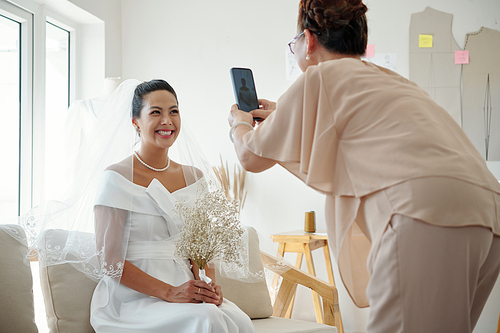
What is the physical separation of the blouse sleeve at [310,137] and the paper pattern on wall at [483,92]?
2.79m

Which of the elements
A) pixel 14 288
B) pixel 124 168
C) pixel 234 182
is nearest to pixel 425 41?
pixel 234 182

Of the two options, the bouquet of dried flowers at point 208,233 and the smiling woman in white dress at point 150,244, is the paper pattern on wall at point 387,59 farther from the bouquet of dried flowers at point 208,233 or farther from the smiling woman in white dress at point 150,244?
the bouquet of dried flowers at point 208,233

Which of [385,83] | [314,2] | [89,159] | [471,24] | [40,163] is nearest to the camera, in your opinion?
[385,83]

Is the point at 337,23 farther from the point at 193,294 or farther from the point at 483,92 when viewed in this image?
the point at 483,92

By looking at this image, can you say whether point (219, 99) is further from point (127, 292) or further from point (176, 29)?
point (127, 292)

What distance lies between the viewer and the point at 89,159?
2.08 m

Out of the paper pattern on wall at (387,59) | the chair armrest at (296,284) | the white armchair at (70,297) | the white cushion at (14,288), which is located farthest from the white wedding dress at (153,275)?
the paper pattern on wall at (387,59)

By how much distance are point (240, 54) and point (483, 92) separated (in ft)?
6.38

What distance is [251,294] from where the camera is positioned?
227 cm

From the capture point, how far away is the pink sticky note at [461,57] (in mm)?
3375

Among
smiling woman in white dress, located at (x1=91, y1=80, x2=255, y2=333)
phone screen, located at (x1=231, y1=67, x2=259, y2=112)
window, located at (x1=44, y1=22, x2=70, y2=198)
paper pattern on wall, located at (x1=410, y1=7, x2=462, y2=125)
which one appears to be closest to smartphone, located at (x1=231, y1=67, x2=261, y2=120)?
phone screen, located at (x1=231, y1=67, x2=259, y2=112)

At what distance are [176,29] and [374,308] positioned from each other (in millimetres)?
3395

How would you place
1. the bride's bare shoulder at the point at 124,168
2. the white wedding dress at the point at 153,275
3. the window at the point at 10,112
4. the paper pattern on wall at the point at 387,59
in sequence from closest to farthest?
the white wedding dress at the point at 153,275 → the bride's bare shoulder at the point at 124,168 → the window at the point at 10,112 → the paper pattern on wall at the point at 387,59

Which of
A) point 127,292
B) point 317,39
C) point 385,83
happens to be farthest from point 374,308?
point 127,292
